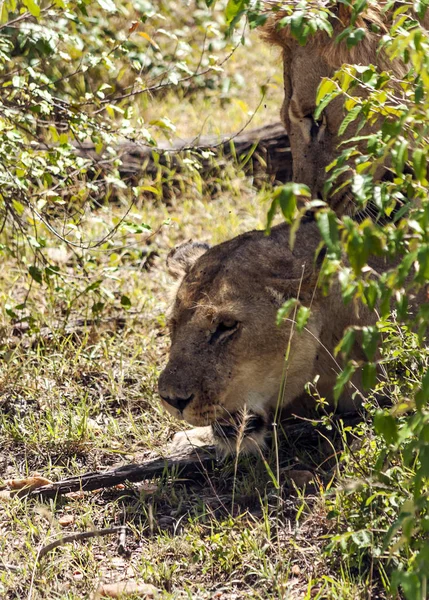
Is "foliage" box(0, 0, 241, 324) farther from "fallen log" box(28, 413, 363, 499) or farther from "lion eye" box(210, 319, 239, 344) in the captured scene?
"fallen log" box(28, 413, 363, 499)

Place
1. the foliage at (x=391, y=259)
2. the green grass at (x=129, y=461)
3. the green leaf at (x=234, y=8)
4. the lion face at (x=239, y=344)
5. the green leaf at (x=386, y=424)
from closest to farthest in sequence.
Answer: the foliage at (x=391, y=259), the green leaf at (x=386, y=424), the green leaf at (x=234, y=8), the green grass at (x=129, y=461), the lion face at (x=239, y=344)

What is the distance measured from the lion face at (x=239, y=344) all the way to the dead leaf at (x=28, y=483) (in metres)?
0.62

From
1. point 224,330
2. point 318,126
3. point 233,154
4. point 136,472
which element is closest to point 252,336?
point 224,330

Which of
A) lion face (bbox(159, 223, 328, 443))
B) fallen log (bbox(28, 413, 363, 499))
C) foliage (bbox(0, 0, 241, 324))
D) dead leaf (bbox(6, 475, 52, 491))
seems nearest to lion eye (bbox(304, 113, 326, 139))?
foliage (bbox(0, 0, 241, 324))

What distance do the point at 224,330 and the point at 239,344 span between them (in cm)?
9

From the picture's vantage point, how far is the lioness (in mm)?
4008

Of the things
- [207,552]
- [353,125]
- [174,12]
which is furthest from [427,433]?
[174,12]

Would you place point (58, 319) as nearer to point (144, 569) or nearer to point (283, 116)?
point (283, 116)

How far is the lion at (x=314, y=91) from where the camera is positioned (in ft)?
15.5

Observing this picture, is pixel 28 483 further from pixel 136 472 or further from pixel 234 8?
pixel 234 8

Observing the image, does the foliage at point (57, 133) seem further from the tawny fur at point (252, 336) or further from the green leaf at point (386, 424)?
the green leaf at point (386, 424)

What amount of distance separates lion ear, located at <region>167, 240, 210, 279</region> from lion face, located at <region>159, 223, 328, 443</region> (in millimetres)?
431

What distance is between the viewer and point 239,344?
405cm

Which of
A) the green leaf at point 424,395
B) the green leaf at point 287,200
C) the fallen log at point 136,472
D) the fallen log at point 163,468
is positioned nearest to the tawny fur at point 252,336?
the fallen log at point 163,468
